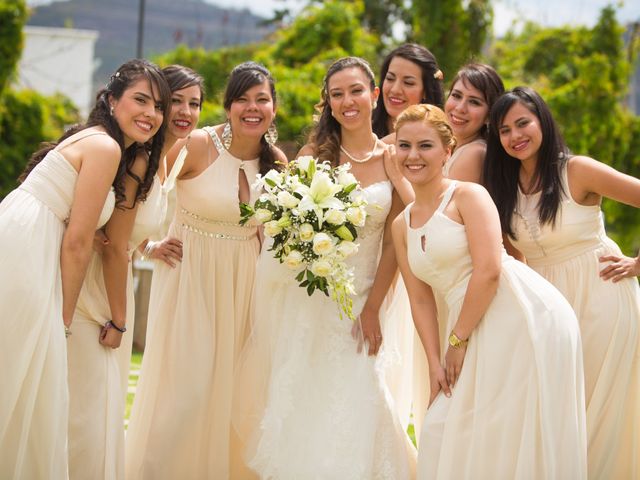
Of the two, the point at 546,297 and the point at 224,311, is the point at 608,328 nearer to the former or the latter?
the point at 546,297

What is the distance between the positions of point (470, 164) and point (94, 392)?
284 centimetres

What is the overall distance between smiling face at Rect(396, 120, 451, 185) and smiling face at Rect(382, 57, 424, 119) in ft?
4.51

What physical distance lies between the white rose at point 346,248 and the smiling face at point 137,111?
4.23ft

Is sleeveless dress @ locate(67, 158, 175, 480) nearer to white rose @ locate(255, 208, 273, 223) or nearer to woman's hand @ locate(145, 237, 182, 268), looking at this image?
white rose @ locate(255, 208, 273, 223)

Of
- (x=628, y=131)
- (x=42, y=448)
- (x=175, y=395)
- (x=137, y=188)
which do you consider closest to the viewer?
(x=42, y=448)

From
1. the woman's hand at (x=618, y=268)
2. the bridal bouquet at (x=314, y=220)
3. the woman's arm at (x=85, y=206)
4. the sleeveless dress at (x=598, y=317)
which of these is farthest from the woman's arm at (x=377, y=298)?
the woman's arm at (x=85, y=206)

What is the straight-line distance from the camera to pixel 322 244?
4.96m

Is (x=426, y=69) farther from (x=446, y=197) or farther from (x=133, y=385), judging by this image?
(x=133, y=385)

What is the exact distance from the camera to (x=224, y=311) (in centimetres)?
604

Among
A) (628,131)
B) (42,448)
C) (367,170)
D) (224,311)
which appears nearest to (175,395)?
(224,311)

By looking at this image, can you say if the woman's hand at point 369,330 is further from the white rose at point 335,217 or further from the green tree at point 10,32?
the green tree at point 10,32

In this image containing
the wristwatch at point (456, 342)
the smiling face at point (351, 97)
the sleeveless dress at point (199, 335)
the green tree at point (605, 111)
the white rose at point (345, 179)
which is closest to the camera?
the wristwatch at point (456, 342)

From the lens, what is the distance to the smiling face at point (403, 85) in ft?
20.6

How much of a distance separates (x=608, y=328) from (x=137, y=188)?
3011 mm
